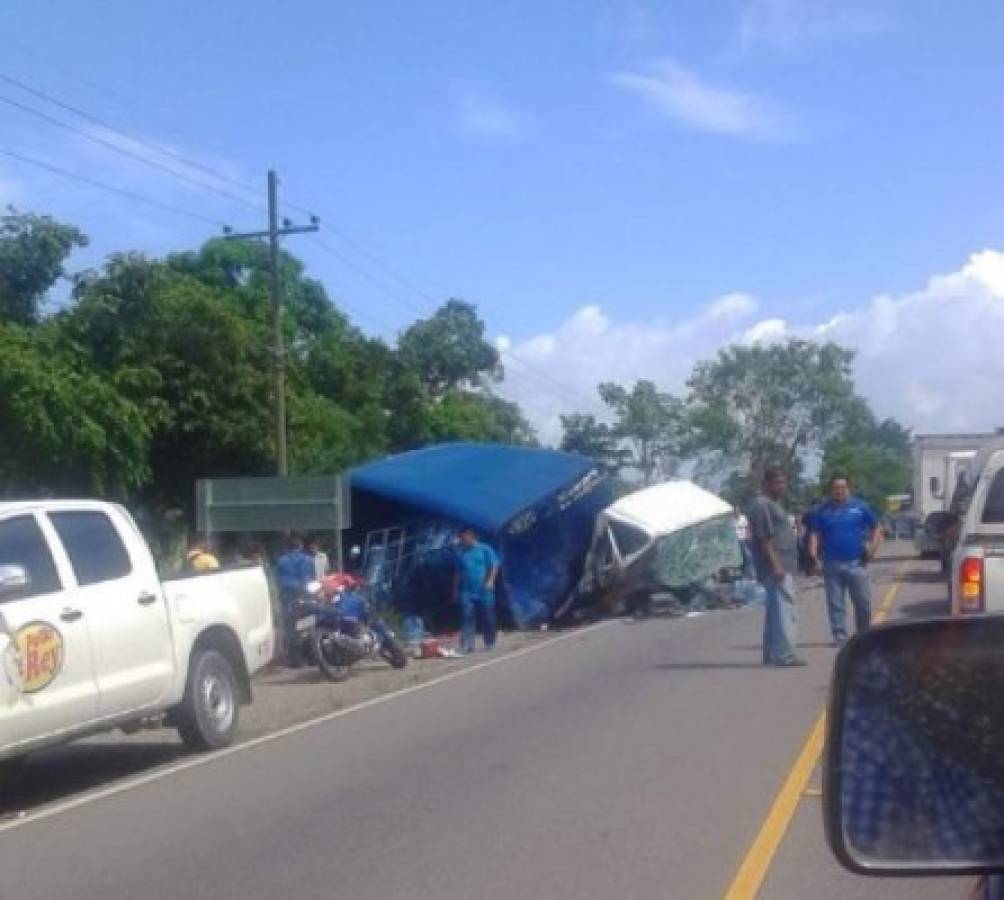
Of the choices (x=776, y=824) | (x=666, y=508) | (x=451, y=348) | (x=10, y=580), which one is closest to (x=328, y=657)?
(x=10, y=580)

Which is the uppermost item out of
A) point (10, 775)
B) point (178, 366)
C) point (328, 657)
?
point (178, 366)

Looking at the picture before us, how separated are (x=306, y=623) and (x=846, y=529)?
19.6 ft

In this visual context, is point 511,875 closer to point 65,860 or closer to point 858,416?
point 65,860

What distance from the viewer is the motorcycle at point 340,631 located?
20.2 m

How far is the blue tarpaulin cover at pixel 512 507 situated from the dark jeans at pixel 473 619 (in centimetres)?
334

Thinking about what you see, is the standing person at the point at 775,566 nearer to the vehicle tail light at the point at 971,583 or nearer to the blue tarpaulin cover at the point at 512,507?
the vehicle tail light at the point at 971,583

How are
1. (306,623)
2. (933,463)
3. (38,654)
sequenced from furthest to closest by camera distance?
(933,463)
(306,623)
(38,654)

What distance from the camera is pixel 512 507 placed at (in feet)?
91.8

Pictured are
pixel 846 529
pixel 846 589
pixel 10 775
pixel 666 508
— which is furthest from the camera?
pixel 666 508

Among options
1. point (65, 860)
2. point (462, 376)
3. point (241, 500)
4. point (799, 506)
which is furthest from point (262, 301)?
point (65, 860)

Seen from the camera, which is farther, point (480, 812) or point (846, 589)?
point (846, 589)

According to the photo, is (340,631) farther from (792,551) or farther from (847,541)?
(847,541)

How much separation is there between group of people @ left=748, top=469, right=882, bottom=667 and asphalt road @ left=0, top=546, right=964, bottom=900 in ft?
2.89

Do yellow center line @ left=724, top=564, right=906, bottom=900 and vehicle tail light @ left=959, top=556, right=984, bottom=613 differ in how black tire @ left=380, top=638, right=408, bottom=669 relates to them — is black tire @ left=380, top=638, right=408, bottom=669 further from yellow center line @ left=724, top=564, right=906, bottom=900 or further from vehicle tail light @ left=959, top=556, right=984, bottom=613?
vehicle tail light @ left=959, top=556, right=984, bottom=613
